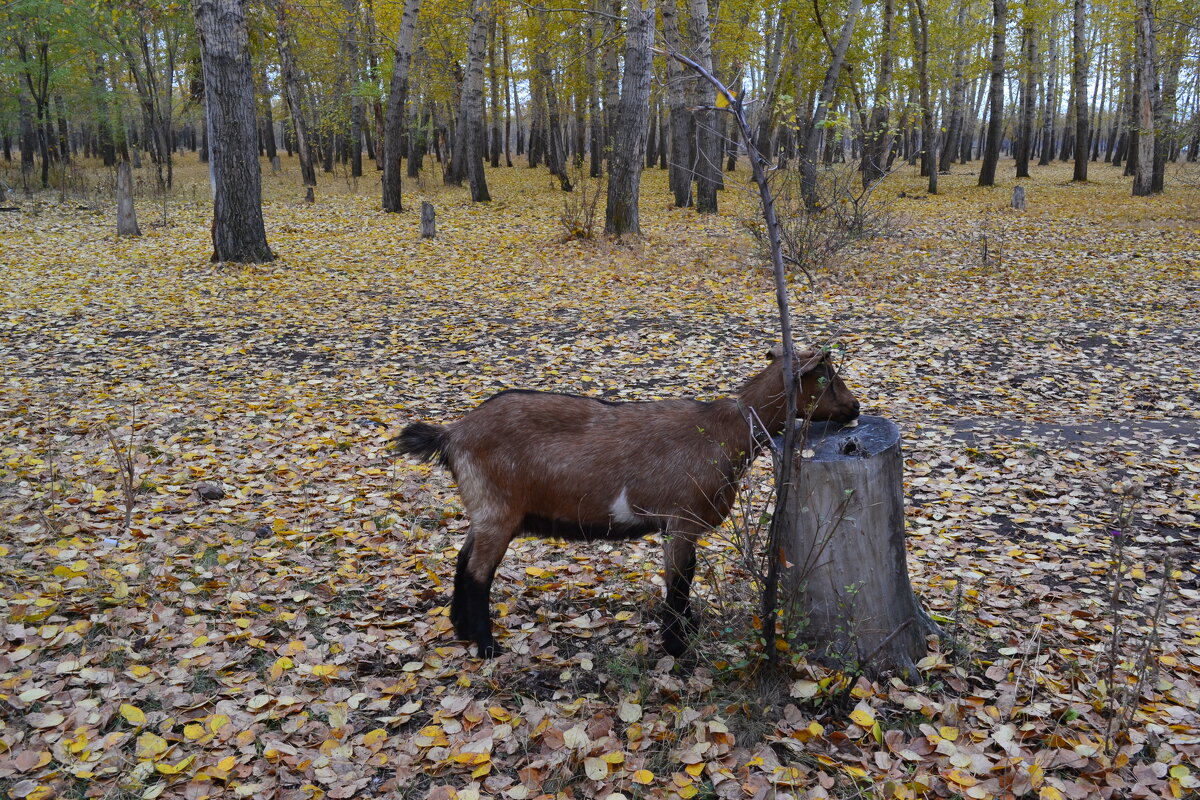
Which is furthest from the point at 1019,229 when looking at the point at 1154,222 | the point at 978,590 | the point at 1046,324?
the point at 978,590

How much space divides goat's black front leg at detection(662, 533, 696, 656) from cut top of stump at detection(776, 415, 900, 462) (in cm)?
76

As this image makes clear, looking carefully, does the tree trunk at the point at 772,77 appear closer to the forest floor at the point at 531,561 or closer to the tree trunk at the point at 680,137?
the tree trunk at the point at 680,137

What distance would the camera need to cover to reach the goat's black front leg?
12.4 ft

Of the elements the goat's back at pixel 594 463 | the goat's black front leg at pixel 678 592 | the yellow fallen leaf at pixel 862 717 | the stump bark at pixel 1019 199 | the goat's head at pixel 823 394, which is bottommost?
the yellow fallen leaf at pixel 862 717

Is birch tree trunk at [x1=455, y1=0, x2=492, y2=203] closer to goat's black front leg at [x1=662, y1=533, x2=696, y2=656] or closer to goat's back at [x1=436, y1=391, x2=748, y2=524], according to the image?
goat's back at [x1=436, y1=391, x2=748, y2=524]

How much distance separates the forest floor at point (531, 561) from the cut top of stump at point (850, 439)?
83 cm

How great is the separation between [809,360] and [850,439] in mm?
396

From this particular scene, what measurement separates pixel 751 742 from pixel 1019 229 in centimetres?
1701

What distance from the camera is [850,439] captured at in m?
3.41

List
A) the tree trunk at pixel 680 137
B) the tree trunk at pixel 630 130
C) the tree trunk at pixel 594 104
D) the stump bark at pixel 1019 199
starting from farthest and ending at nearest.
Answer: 1. the tree trunk at pixel 594 104
2. the stump bark at pixel 1019 199
3. the tree trunk at pixel 680 137
4. the tree trunk at pixel 630 130

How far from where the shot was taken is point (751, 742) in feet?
10.8

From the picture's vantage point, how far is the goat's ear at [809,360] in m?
3.42

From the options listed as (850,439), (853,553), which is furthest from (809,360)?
(853,553)

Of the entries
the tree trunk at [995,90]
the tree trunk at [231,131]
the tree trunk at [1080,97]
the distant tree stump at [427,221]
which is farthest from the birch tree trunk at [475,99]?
the tree trunk at [1080,97]
